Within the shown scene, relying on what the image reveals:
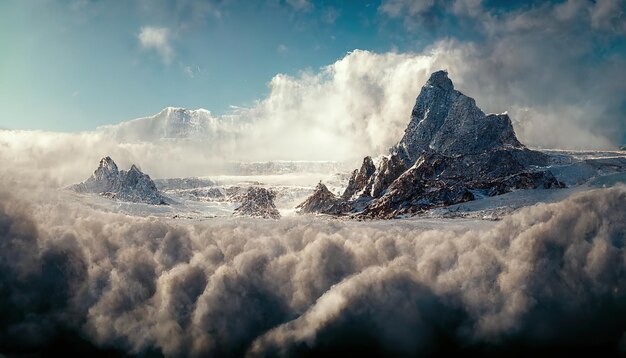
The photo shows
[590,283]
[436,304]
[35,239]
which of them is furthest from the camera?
[35,239]

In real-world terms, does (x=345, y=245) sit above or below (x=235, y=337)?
above

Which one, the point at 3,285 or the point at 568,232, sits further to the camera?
the point at 3,285

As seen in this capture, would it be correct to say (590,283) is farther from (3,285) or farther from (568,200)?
(3,285)

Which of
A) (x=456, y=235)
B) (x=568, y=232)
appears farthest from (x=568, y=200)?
(x=456, y=235)

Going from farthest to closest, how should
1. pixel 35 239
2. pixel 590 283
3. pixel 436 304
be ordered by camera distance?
pixel 35 239 < pixel 436 304 < pixel 590 283

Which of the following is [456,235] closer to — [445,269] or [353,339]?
[445,269]

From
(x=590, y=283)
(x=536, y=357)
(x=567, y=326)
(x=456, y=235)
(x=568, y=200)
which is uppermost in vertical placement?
(x=568, y=200)

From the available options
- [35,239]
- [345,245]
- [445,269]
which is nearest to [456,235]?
[445,269]
